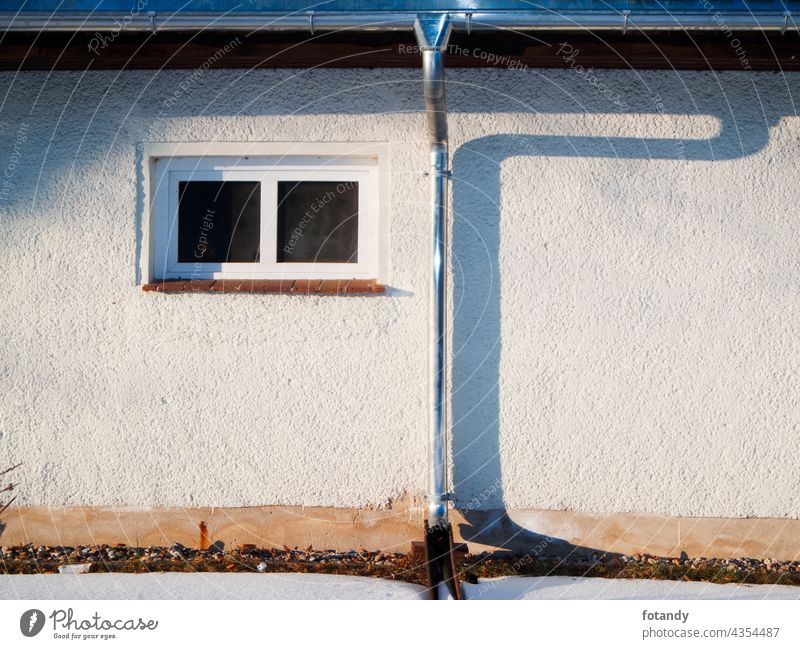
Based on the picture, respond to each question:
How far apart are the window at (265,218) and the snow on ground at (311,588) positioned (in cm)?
159

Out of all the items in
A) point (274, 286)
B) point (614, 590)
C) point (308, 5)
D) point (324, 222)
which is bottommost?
point (614, 590)

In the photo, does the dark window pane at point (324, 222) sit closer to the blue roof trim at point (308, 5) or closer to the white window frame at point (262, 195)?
the white window frame at point (262, 195)

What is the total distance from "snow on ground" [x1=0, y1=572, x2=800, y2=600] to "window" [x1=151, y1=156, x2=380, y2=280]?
5.23 ft

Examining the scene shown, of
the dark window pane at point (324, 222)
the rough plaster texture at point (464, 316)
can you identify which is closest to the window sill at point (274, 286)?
the rough plaster texture at point (464, 316)

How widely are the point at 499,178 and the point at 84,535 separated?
290cm

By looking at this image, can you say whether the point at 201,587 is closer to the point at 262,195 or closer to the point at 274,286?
the point at 274,286

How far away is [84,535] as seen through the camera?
4.12 metres

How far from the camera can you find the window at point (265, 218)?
422 cm

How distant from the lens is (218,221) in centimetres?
430

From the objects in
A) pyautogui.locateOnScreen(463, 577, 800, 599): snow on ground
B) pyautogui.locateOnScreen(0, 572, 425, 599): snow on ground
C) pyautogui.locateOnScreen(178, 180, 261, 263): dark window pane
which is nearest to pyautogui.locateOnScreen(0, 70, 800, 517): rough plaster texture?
pyautogui.locateOnScreen(178, 180, 261, 263): dark window pane

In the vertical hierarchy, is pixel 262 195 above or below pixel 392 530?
above

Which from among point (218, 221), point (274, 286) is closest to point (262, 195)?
point (218, 221)

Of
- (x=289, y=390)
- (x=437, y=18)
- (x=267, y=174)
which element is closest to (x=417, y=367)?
(x=289, y=390)

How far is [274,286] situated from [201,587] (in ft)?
5.03
